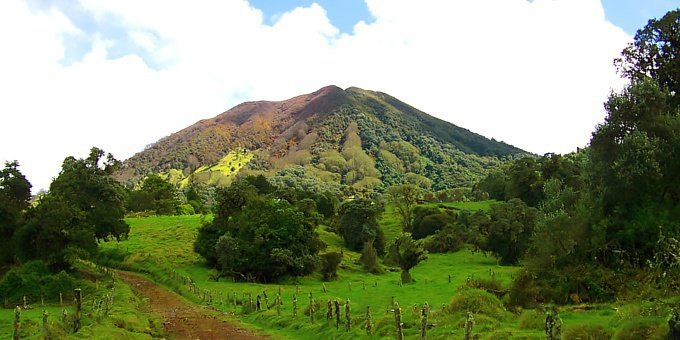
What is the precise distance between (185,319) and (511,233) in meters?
54.6

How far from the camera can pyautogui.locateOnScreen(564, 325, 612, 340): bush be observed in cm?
1902

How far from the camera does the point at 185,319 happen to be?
123ft

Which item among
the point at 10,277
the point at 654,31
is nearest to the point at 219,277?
the point at 10,277

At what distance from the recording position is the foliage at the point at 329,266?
7000 centimetres

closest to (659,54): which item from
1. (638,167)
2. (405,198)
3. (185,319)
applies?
(638,167)

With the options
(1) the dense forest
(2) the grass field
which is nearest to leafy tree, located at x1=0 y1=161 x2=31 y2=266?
(1) the dense forest

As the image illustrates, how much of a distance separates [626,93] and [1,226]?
5935 centimetres

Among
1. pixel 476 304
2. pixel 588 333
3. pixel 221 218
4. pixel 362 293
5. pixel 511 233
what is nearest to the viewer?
pixel 588 333

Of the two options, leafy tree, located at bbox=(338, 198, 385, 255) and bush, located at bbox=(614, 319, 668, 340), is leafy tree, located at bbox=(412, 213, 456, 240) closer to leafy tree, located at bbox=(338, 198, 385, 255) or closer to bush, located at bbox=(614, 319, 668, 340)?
leafy tree, located at bbox=(338, 198, 385, 255)

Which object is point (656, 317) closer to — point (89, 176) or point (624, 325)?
point (624, 325)

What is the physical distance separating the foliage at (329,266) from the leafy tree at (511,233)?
25437mm

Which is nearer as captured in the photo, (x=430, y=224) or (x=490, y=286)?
(x=490, y=286)

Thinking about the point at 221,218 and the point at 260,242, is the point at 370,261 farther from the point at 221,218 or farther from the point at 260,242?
the point at 221,218

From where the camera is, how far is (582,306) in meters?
28.0
